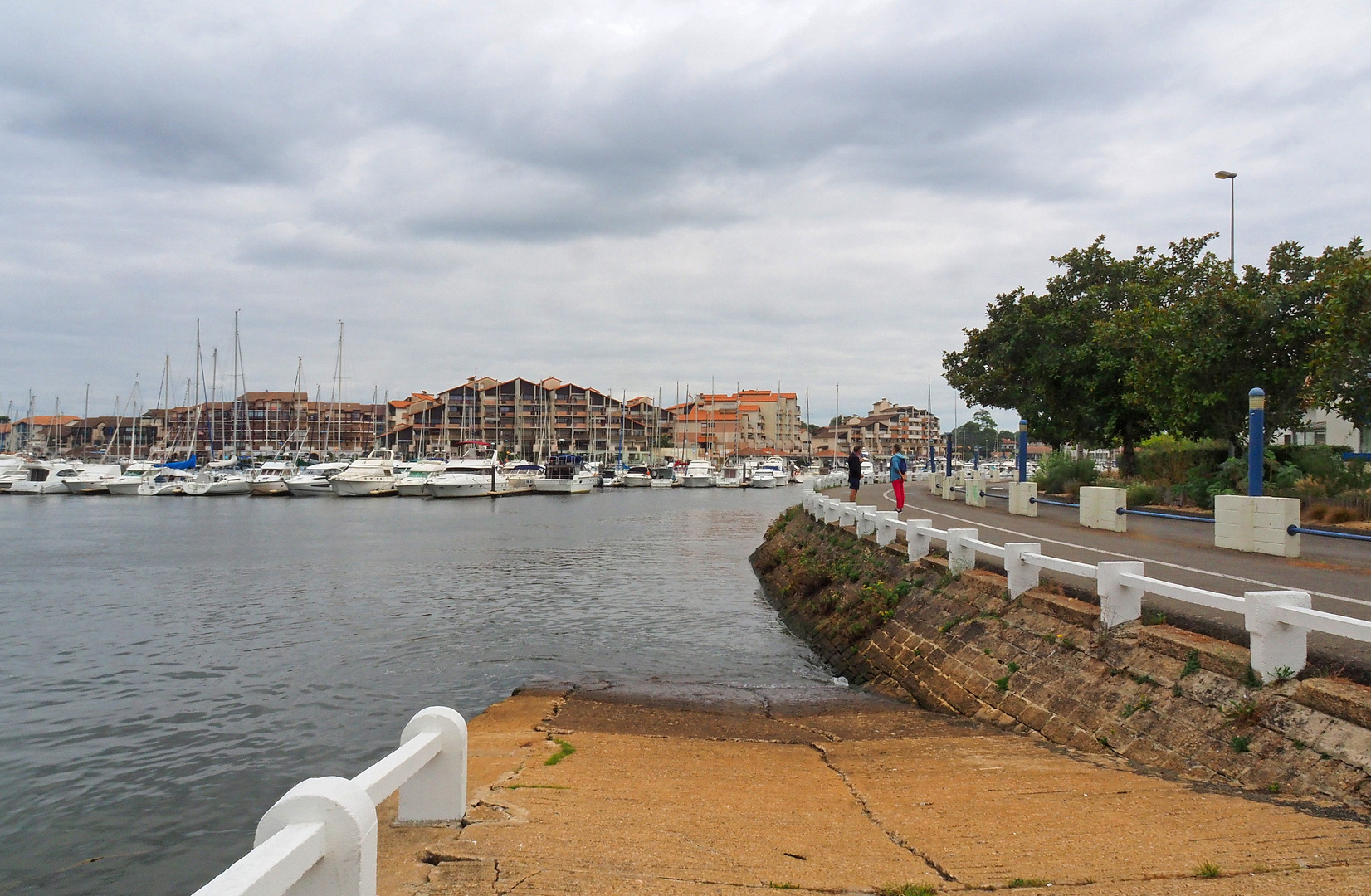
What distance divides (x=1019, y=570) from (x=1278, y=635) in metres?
4.40

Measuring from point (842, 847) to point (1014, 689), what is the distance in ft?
16.0

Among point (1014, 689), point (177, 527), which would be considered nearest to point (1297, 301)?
point (1014, 689)

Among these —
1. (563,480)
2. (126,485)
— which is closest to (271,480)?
(126,485)

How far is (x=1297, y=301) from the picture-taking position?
2256 centimetres

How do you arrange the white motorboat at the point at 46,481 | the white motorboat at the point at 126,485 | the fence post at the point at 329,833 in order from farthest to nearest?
1. the white motorboat at the point at 46,481
2. the white motorboat at the point at 126,485
3. the fence post at the point at 329,833

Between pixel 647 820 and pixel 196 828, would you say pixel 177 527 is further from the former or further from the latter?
pixel 647 820

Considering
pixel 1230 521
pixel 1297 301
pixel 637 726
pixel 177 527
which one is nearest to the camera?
pixel 637 726

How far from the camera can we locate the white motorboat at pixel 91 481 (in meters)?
86.1

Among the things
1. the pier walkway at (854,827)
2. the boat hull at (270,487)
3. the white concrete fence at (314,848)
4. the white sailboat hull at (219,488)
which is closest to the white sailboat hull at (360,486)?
the boat hull at (270,487)

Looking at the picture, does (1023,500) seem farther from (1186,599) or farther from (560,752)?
(560,752)

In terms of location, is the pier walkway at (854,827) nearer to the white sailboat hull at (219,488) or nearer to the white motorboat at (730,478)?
the white sailboat hull at (219,488)

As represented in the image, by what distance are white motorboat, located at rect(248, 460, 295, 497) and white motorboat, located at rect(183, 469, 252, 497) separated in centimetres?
80

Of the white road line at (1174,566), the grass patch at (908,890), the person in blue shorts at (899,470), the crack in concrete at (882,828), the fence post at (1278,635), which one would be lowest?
the crack in concrete at (882,828)

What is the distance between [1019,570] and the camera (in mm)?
11227
